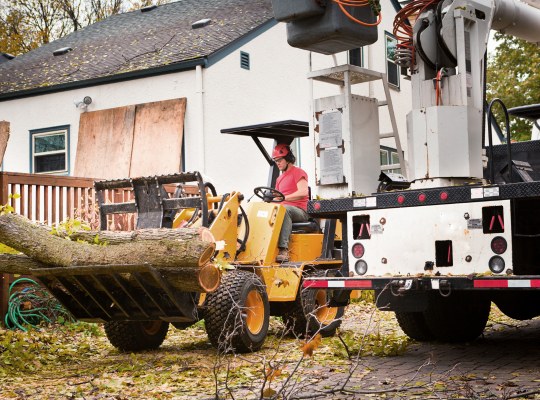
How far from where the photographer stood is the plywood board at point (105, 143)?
14609 millimetres

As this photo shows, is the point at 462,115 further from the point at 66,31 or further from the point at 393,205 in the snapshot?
the point at 66,31

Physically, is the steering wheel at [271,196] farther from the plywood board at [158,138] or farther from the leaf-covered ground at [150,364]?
the plywood board at [158,138]

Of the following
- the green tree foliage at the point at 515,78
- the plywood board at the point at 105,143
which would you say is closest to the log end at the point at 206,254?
the plywood board at the point at 105,143

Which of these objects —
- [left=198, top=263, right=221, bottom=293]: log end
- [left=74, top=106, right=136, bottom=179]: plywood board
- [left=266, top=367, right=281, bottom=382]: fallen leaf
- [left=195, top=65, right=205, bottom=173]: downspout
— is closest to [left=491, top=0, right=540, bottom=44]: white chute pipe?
[left=198, top=263, right=221, bottom=293]: log end

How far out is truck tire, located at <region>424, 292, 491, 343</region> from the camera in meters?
7.49

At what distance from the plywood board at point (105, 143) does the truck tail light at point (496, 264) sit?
979 centimetres

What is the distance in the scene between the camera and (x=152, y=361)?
22.2 ft

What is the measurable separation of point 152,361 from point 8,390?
1510 mm

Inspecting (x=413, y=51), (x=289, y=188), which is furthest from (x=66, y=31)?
(x=413, y=51)

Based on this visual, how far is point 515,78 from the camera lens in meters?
33.2

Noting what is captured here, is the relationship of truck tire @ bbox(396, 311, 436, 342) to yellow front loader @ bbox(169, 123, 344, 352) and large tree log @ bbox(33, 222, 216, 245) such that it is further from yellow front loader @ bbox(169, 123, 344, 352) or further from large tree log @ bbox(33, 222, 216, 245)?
large tree log @ bbox(33, 222, 216, 245)

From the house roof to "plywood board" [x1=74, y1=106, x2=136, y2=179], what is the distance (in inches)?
35.9

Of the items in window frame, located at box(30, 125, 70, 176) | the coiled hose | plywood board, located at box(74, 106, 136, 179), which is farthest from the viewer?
window frame, located at box(30, 125, 70, 176)

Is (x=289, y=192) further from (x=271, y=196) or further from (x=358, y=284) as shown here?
(x=358, y=284)
